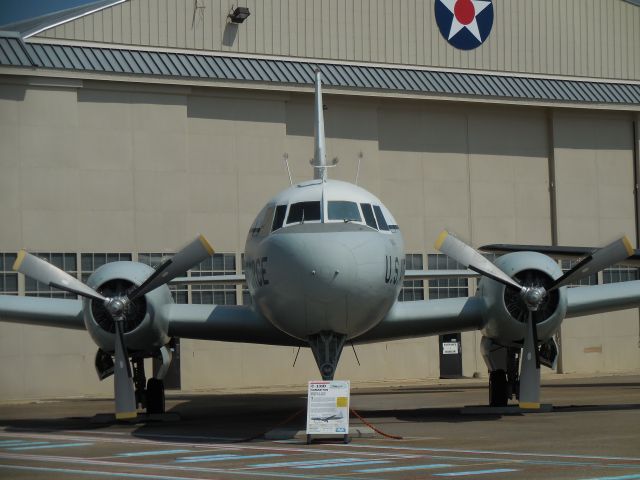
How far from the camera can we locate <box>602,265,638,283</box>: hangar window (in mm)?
40281

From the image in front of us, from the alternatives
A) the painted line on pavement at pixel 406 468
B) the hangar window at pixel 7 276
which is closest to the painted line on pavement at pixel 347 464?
the painted line on pavement at pixel 406 468

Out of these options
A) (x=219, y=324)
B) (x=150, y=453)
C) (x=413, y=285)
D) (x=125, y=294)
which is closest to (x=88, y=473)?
(x=150, y=453)

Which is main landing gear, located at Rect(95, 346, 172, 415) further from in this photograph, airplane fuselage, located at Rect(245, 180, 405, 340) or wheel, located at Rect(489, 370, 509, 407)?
wheel, located at Rect(489, 370, 509, 407)

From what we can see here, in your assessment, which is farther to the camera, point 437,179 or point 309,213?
point 437,179

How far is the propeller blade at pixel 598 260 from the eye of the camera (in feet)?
61.0

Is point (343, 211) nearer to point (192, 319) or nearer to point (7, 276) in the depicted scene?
point (192, 319)

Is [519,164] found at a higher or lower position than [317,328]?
higher

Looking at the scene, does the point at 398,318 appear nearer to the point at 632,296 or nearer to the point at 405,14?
the point at 632,296

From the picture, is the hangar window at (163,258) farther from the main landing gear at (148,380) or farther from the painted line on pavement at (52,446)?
the painted line on pavement at (52,446)

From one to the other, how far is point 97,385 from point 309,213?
1811 cm

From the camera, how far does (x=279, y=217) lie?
1708 centimetres

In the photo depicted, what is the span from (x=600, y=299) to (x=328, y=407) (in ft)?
24.6

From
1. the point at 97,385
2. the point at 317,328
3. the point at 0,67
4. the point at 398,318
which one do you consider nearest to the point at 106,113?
the point at 0,67

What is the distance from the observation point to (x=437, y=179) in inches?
1515
